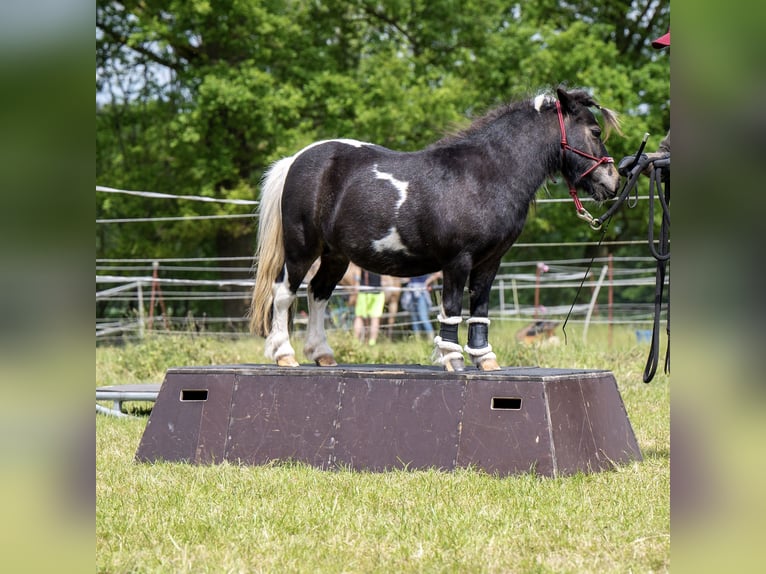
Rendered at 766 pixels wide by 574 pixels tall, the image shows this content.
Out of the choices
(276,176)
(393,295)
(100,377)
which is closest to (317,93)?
(393,295)

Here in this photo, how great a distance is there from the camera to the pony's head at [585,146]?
5.08 m

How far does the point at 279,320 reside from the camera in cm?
579

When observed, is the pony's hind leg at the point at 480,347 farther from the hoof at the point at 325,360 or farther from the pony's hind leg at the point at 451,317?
the hoof at the point at 325,360

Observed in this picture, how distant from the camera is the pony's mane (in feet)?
16.8

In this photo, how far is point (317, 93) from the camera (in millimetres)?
17688

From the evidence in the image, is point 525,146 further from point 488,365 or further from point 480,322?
point 488,365

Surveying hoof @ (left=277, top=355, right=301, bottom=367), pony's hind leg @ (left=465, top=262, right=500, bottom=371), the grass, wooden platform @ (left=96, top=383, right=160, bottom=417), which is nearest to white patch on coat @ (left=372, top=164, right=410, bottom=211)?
pony's hind leg @ (left=465, top=262, right=500, bottom=371)

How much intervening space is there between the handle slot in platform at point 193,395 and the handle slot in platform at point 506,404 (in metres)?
1.70

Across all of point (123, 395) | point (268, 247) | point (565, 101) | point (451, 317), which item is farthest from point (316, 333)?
point (565, 101)

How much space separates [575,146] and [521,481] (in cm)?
195

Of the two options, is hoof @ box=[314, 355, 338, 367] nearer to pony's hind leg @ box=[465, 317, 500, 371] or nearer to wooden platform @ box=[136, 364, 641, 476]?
wooden platform @ box=[136, 364, 641, 476]

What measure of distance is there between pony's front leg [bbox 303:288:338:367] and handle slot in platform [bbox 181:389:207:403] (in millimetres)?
753
